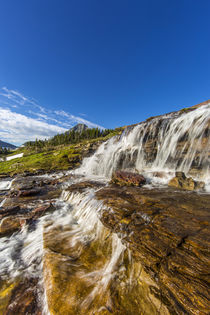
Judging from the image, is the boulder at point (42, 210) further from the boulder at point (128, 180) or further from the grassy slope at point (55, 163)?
the grassy slope at point (55, 163)

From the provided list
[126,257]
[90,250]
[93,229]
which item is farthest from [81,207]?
[126,257]

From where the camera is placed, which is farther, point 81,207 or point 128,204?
point 81,207

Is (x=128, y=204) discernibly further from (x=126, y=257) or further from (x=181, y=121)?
(x=181, y=121)

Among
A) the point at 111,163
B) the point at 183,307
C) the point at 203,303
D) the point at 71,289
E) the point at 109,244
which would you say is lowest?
the point at 71,289

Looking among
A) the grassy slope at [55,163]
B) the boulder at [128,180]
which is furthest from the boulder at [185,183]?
the grassy slope at [55,163]

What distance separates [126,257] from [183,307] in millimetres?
1656

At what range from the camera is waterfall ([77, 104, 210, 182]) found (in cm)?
943

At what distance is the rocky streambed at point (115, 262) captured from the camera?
8.43 ft

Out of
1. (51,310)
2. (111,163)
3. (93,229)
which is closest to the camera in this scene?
(51,310)

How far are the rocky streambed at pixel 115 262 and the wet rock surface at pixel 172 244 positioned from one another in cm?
1

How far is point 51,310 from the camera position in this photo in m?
2.55

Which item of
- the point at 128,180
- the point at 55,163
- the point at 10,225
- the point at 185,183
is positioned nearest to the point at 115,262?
the point at 10,225

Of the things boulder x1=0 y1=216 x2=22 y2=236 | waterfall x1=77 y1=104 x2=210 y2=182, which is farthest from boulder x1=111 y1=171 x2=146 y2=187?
boulder x1=0 y1=216 x2=22 y2=236

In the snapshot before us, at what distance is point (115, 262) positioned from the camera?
12.3 ft
